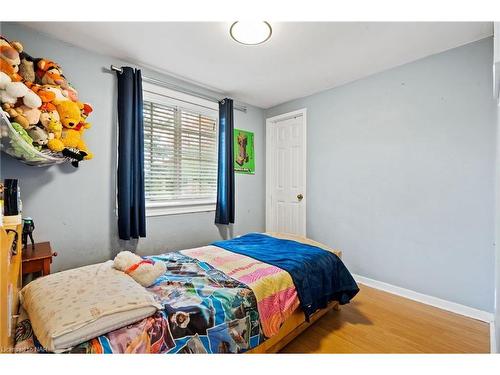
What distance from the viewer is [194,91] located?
9.81 feet

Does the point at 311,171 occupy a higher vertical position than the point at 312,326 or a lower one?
higher

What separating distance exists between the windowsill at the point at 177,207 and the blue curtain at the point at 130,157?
0.22 metres

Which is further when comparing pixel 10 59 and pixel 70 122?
pixel 70 122

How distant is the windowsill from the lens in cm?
265

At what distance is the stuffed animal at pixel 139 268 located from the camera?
1407 millimetres

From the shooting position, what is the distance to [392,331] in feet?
6.07

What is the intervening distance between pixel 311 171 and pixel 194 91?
1.89 m

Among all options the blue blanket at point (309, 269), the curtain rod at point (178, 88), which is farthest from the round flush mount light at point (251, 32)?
the blue blanket at point (309, 269)

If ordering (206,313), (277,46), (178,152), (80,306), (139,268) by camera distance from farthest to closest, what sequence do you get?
(178,152), (277,46), (139,268), (206,313), (80,306)

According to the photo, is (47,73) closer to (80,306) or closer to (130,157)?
(130,157)

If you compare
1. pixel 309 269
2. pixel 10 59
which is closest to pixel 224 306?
pixel 309 269

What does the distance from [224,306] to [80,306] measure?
2.18 feet
